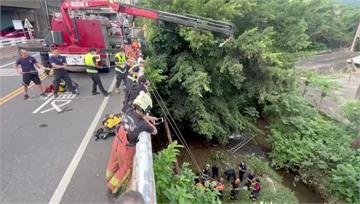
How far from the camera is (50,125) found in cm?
720

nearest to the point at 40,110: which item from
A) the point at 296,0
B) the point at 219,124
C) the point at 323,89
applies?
the point at 219,124

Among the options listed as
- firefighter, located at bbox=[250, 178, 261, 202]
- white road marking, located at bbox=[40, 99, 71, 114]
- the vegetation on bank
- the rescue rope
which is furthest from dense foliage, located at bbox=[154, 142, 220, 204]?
the rescue rope

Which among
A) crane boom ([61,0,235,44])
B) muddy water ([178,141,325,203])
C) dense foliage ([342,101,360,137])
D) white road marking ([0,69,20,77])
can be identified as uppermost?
crane boom ([61,0,235,44])

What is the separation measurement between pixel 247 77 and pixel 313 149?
4353 millimetres

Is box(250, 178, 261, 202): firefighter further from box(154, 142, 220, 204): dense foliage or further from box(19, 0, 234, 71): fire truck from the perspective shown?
box(19, 0, 234, 71): fire truck

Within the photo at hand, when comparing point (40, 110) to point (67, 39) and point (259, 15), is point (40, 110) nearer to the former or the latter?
point (67, 39)

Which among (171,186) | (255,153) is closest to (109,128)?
(171,186)

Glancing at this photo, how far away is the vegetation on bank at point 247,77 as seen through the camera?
31.1ft

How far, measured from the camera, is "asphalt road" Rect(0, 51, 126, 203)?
4.68m

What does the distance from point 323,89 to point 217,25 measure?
13123mm

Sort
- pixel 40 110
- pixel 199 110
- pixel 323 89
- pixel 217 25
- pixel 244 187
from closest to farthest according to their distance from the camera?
pixel 40 110, pixel 217 25, pixel 244 187, pixel 199 110, pixel 323 89

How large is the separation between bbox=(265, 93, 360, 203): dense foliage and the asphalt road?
790cm

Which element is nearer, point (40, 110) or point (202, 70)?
point (40, 110)

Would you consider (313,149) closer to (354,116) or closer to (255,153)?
(255,153)
